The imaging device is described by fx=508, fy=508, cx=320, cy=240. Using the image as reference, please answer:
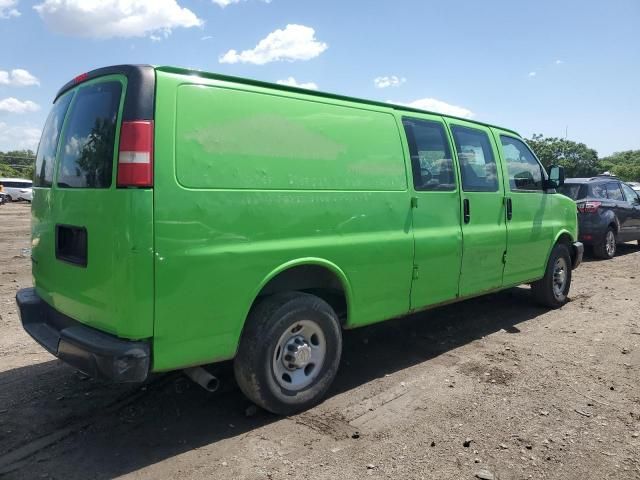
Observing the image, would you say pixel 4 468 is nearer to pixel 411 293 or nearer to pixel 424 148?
pixel 411 293

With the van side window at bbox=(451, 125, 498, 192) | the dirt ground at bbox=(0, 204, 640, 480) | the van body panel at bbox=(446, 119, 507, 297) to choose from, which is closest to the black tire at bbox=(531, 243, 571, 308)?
the dirt ground at bbox=(0, 204, 640, 480)

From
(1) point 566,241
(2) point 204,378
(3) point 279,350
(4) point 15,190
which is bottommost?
(2) point 204,378

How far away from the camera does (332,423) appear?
3.50 metres

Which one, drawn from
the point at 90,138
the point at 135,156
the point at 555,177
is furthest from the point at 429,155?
the point at 90,138

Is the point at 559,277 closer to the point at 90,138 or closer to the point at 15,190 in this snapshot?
the point at 90,138

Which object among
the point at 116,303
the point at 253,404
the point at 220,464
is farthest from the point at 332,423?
the point at 116,303

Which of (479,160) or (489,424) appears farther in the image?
(479,160)

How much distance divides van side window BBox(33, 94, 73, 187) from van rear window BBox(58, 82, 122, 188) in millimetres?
193

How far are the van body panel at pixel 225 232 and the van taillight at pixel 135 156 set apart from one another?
2.1 inches

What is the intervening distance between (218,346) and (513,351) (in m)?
3.18

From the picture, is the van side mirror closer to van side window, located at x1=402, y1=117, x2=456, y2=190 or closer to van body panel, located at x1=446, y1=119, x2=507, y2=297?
van body panel, located at x1=446, y1=119, x2=507, y2=297

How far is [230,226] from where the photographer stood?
10.3 ft

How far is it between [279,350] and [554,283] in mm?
4582

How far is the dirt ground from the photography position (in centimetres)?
299
